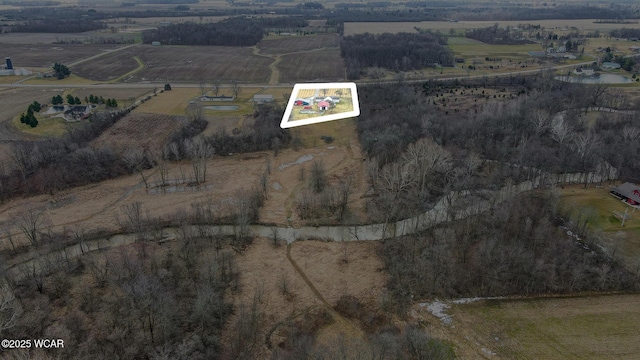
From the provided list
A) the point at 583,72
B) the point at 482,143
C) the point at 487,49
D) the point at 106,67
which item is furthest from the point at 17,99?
the point at 487,49

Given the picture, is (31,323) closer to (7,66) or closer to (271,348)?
(271,348)

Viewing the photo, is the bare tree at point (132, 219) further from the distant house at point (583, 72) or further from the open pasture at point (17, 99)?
the distant house at point (583, 72)

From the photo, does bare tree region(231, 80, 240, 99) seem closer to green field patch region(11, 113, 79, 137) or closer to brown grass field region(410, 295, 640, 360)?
green field patch region(11, 113, 79, 137)

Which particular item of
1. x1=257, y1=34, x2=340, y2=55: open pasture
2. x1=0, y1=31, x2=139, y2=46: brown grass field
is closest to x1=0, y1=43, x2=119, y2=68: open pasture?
x1=0, y1=31, x2=139, y2=46: brown grass field

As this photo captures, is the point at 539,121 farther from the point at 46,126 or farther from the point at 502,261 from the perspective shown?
the point at 46,126

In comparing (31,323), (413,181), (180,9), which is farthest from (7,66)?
(180,9)

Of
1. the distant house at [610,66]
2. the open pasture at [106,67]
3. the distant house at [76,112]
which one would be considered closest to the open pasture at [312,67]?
the open pasture at [106,67]
